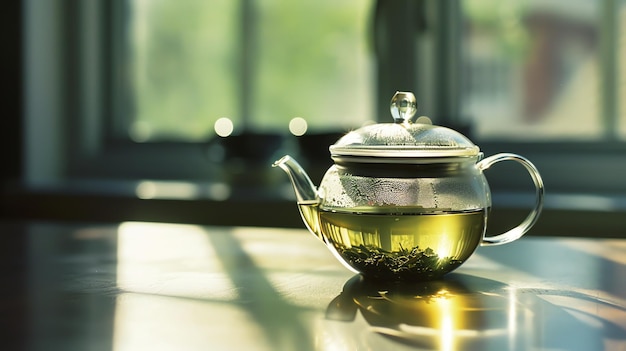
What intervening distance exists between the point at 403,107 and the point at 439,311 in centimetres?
19

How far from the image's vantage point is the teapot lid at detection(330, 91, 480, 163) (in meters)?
0.62

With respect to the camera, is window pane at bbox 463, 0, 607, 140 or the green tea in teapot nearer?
the green tea in teapot

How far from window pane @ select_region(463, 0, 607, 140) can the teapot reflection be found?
158 centimetres

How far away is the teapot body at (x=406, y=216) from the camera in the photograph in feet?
1.99

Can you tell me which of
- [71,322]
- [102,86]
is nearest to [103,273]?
[71,322]

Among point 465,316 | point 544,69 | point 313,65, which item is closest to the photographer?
point 465,316

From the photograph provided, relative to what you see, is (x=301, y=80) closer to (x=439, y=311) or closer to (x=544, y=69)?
(x=544, y=69)

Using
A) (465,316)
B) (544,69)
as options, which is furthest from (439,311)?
(544,69)

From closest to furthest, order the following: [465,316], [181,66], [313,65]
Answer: [465,316]
[313,65]
[181,66]

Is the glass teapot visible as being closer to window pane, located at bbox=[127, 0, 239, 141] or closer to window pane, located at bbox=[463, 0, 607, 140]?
window pane, located at bbox=[463, 0, 607, 140]

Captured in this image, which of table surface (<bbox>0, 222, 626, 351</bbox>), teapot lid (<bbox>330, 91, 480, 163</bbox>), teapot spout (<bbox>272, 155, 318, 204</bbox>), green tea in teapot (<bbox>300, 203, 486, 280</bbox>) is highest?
teapot lid (<bbox>330, 91, 480, 163</bbox>)

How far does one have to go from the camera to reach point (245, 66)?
2447 mm

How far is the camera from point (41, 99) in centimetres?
238

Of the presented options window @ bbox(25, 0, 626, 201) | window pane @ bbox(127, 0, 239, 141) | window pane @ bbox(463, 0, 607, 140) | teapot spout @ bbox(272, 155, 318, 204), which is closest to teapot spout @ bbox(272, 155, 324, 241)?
teapot spout @ bbox(272, 155, 318, 204)
